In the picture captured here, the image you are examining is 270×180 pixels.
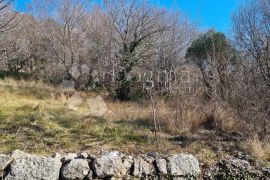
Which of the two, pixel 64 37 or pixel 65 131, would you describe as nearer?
pixel 65 131

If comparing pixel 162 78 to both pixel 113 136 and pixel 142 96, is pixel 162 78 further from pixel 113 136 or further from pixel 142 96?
pixel 113 136

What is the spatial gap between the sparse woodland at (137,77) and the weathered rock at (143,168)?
3.43 feet

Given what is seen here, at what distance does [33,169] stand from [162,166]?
1.77 meters

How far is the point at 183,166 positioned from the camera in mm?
5051

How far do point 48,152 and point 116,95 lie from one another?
8.65 m

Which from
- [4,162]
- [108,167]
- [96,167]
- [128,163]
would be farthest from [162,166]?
[4,162]

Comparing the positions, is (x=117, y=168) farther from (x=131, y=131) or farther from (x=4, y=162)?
(x=131, y=131)

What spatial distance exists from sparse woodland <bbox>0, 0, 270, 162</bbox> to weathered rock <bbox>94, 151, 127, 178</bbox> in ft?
4.10

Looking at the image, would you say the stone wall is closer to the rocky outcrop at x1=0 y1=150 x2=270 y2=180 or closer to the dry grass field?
Answer: the rocky outcrop at x1=0 y1=150 x2=270 y2=180

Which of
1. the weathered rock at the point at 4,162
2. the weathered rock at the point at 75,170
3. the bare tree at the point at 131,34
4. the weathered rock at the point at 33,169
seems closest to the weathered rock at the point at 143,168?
the weathered rock at the point at 75,170

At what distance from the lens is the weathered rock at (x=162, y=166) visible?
4988mm

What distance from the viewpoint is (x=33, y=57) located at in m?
22.8

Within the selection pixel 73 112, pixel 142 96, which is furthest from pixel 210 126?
pixel 142 96

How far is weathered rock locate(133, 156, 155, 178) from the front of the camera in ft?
Answer: 16.2
